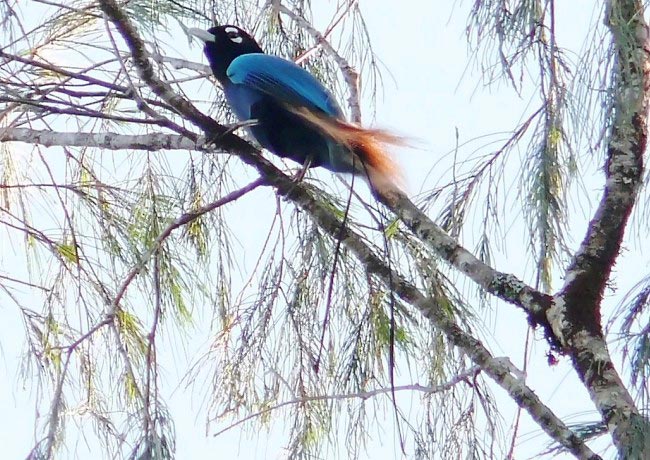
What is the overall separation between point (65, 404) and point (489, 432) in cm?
64

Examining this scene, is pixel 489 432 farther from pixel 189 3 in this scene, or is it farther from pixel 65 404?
pixel 189 3

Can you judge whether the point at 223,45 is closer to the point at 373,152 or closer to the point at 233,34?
the point at 233,34

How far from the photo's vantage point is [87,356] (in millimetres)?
1910

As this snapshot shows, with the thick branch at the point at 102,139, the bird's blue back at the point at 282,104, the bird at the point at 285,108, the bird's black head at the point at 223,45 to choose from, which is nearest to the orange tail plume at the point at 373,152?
the bird at the point at 285,108

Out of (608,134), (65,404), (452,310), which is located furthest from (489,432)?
(65,404)

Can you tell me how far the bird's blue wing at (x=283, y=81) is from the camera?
1.91 meters

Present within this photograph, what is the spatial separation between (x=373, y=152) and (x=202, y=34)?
22.1 inches

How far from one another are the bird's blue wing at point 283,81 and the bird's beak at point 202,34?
114mm

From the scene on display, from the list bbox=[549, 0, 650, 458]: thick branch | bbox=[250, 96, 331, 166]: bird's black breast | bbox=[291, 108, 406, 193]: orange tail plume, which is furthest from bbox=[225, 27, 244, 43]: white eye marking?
bbox=[549, 0, 650, 458]: thick branch

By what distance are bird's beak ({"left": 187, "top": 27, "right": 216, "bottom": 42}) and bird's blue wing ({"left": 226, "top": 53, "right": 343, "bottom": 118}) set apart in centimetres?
11

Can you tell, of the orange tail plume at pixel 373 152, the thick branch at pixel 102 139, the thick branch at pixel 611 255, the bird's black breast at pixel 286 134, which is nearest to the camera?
the thick branch at pixel 611 255

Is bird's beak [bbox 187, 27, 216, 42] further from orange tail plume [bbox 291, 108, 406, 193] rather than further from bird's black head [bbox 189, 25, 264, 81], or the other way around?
orange tail plume [bbox 291, 108, 406, 193]

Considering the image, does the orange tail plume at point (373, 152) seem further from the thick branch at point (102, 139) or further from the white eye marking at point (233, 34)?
the white eye marking at point (233, 34)

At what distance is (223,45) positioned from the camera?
210 centimetres
